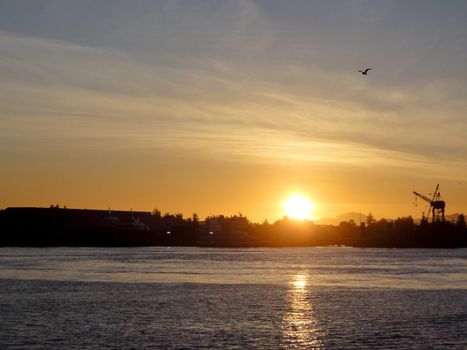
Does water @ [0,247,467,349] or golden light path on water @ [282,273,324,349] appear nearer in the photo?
golden light path on water @ [282,273,324,349]

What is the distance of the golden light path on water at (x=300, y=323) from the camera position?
51.4m

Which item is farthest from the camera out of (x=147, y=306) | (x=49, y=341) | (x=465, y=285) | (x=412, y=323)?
(x=465, y=285)

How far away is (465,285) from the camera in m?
103

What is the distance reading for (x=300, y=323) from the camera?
60.8 m

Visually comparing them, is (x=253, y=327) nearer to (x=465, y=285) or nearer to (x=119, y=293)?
(x=119, y=293)

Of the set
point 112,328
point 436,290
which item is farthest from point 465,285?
point 112,328

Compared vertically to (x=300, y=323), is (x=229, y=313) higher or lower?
higher

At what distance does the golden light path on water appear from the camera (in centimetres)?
5144

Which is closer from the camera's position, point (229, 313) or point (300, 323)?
point (300, 323)

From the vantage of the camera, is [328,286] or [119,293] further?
[328,286]

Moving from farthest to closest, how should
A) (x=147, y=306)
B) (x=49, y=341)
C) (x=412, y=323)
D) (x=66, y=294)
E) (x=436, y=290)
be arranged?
1. (x=436, y=290)
2. (x=66, y=294)
3. (x=147, y=306)
4. (x=412, y=323)
5. (x=49, y=341)

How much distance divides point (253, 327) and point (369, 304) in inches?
841

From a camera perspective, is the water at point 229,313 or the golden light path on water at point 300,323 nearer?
the golden light path on water at point 300,323

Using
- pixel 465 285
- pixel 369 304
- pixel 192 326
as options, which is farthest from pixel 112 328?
pixel 465 285
